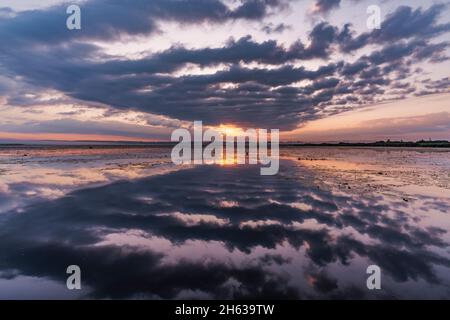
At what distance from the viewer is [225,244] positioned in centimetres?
763

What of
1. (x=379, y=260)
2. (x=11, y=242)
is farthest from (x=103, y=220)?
(x=379, y=260)

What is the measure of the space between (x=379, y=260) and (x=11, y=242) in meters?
9.90

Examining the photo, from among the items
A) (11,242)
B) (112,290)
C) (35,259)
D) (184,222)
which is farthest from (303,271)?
(11,242)

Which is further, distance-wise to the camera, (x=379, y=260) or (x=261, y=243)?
(x=261, y=243)

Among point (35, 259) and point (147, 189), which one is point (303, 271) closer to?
point (35, 259)

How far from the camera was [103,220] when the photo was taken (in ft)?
32.9

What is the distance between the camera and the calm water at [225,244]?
548cm

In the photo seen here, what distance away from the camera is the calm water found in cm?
548
